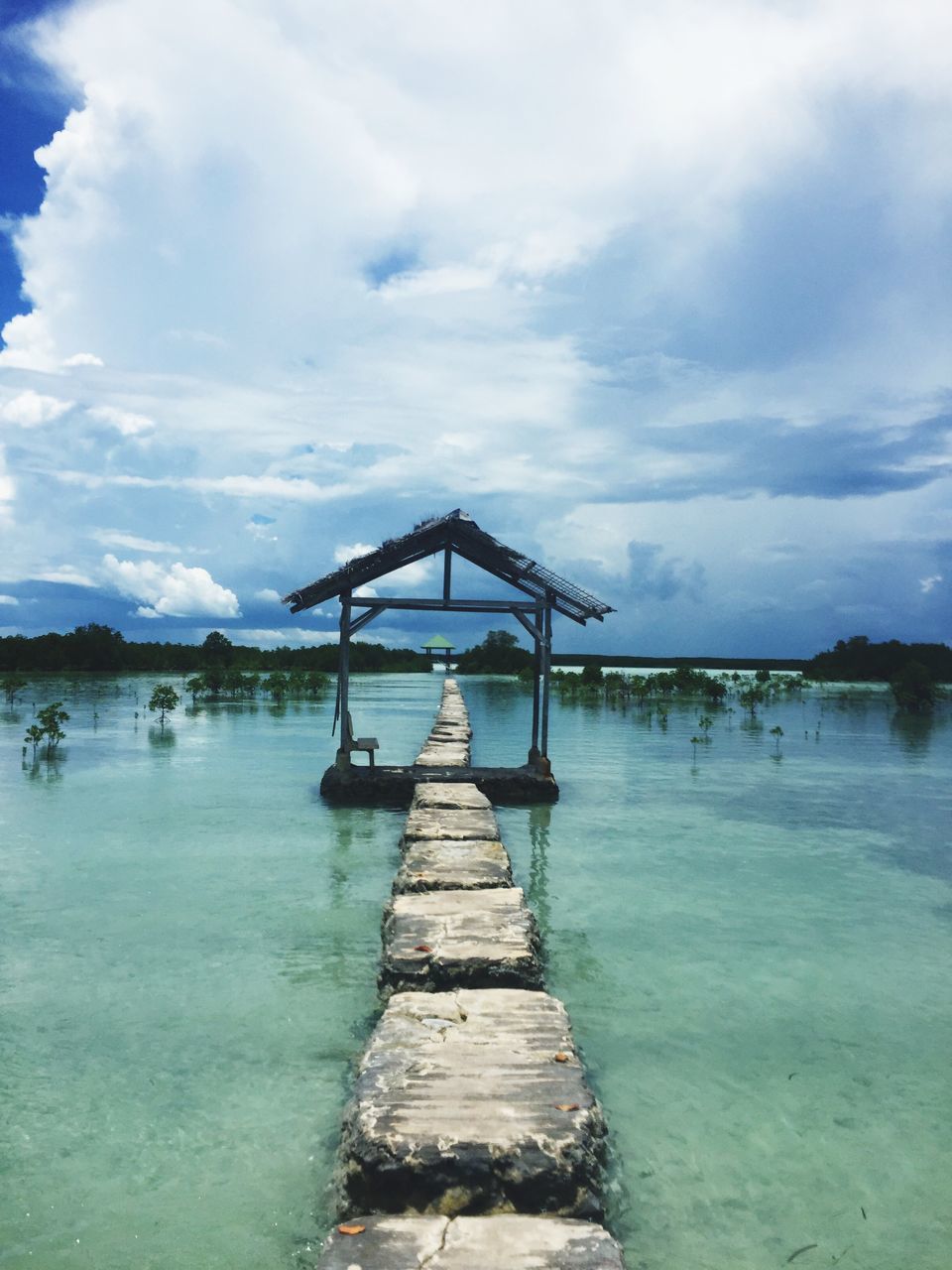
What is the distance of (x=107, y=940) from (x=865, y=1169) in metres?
4.65

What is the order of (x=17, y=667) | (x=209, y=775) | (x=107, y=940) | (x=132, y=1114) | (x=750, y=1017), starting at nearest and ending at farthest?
(x=132, y=1114) → (x=750, y=1017) → (x=107, y=940) → (x=209, y=775) → (x=17, y=667)

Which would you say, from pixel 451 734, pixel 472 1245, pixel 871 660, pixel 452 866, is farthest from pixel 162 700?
pixel 871 660

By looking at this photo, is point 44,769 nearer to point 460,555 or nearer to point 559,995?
point 460,555

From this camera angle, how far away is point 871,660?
214ft

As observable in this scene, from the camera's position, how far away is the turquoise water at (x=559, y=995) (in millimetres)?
3145

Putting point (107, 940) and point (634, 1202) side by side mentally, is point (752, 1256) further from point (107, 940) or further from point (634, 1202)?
point (107, 940)

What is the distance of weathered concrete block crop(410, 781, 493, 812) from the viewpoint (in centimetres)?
903

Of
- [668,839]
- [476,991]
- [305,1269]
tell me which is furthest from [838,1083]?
[668,839]

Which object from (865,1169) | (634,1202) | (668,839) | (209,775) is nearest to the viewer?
(634,1202)

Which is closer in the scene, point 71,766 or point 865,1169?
point 865,1169

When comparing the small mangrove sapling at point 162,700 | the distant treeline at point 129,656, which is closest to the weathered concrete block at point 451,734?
the small mangrove sapling at point 162,700

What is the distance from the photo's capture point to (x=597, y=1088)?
13.2ft

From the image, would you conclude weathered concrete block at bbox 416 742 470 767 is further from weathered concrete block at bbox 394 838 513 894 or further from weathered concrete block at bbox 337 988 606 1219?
weathered concrete block at bbox 337 988 606 1219

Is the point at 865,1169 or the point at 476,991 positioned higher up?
the point at 476,991
